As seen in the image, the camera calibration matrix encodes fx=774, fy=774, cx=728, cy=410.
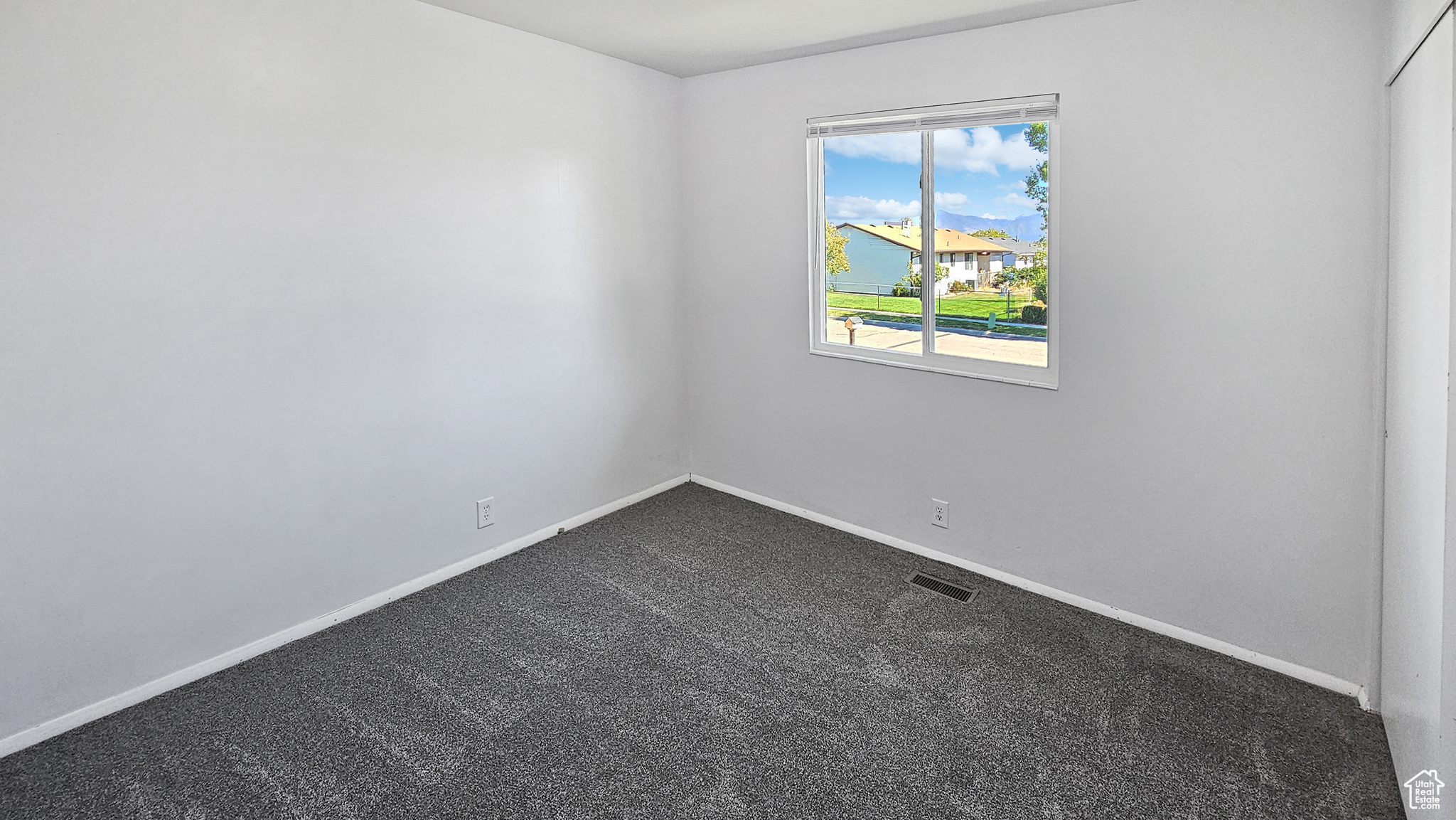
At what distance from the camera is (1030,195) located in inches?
126

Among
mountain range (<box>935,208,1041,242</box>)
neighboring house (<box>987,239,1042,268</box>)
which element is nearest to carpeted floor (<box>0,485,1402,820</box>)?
neighboring house (<box>987,239,1042,268</box>)

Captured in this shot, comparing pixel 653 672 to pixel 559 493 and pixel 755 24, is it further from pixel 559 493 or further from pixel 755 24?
pixel 755 24

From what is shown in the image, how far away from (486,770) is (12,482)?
1.67 m

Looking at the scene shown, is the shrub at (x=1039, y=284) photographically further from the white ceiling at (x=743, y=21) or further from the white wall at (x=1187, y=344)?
the white ceiling at (x=743, y=21)

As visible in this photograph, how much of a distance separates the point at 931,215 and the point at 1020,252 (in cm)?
46

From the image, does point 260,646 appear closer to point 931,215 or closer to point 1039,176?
point 931,215

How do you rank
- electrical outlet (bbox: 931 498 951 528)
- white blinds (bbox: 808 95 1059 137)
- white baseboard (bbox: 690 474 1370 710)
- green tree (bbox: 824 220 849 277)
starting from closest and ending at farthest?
white baseboard (bbox: 690 474 1370 710)
white blinds (bbox: 808 95 1059 137)
electrical outlet (bbox: 931 498 951 528)
green tree (bbox: 824 220 849 277)

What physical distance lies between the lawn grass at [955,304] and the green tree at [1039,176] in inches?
13.2

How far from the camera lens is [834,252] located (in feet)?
13.3

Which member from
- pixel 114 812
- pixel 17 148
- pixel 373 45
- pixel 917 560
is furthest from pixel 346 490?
pixel 917 560

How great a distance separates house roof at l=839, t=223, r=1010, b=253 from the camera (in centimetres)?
341

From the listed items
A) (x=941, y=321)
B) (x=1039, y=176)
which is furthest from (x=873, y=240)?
(x=1039, y=176)

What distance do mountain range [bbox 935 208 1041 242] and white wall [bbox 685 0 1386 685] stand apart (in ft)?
0.59

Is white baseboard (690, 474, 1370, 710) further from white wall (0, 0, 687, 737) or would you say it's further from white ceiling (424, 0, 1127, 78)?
white ceiling (424, 0, 1127, 78)
